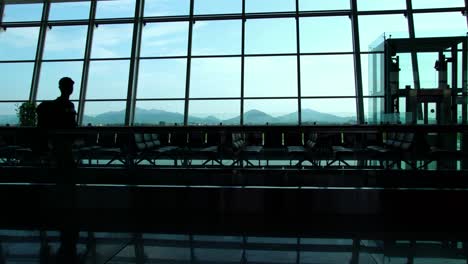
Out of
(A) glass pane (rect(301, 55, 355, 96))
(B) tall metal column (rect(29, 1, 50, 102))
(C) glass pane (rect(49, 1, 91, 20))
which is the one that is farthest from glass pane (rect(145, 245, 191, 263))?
(C) glass pane (rect(49, 1, 91, 20))

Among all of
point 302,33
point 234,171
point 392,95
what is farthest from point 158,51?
point 234,171

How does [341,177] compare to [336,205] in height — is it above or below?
above

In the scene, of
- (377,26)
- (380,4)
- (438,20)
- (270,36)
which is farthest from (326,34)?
(438,20)

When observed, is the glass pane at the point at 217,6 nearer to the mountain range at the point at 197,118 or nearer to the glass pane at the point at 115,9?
the glass pane at the point at 115,9

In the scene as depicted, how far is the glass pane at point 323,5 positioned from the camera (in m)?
11.9

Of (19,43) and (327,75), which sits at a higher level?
(19,43)

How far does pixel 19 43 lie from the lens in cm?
1286

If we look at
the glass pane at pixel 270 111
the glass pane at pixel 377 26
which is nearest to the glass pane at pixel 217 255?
the glass pane at pixel 270 111

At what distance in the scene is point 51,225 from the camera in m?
3.97

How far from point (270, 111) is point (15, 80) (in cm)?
818

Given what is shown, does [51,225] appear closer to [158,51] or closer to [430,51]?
[430,51]

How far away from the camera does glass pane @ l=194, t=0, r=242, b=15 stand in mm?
12250

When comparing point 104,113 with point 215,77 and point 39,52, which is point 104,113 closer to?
point 39,52

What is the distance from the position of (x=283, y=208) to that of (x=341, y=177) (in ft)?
2.39
